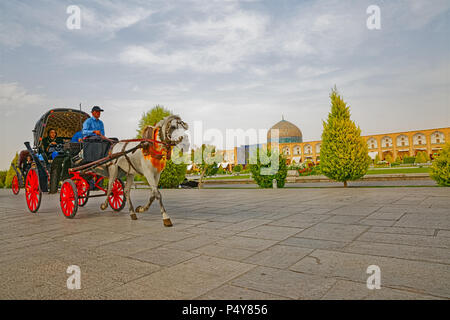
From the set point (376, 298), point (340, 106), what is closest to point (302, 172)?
point (340, 106)

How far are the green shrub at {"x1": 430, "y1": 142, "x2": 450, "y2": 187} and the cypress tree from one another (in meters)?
2.94

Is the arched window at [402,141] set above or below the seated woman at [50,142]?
above

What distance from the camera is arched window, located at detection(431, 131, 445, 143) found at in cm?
5531

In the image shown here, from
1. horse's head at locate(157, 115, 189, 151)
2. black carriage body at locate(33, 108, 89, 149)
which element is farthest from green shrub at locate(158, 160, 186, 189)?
horse's head at locate(157, 115, 189, 151)

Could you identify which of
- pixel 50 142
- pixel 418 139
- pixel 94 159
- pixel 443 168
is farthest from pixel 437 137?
pixel 50 142

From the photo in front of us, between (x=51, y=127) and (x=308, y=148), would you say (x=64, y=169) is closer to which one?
(x=51, y=127)

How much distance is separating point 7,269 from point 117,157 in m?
3.04

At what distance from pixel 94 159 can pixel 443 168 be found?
12.0m

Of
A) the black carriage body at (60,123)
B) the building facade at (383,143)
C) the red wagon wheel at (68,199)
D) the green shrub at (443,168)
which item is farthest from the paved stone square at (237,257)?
the building facade at (383,143)

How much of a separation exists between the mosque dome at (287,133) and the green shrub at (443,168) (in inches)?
2522

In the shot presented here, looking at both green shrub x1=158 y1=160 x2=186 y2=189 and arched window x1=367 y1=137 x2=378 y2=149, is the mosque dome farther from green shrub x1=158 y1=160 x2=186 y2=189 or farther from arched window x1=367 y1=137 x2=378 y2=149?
green shrub x1=158 y1=160 x2=186 y2=189

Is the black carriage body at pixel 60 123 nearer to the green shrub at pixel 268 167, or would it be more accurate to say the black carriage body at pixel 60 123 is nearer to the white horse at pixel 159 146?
the white horse at pixel 159 146

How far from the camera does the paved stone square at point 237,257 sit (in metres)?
2.27

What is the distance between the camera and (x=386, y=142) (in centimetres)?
6294
